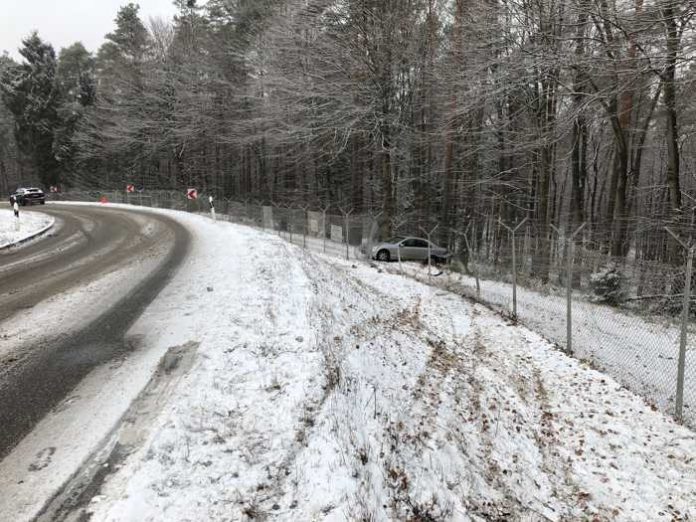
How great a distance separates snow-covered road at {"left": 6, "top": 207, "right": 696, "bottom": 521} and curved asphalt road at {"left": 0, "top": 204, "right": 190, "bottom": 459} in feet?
1.91

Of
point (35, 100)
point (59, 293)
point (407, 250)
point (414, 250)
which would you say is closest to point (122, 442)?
point (59, 293)

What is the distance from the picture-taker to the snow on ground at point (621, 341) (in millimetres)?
7913

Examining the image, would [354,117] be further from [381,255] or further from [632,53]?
[632,53]

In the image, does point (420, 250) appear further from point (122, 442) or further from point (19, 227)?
point (122, 442)

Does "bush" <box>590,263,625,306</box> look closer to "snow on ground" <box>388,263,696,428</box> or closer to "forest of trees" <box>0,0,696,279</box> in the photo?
"snow on ground" <box>388,263,696,428</box>

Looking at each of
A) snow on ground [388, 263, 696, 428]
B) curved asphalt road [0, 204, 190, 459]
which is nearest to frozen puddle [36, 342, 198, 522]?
curved asphalt road [0, 204, 190, 459]

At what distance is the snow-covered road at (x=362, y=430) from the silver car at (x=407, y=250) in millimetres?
12643

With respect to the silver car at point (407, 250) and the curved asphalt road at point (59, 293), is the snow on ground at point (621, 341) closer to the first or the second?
the silver car at point (407, 250)

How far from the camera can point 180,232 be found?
18.0m

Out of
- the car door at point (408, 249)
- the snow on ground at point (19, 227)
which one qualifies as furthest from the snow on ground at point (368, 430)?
the car door at point (408, 249)

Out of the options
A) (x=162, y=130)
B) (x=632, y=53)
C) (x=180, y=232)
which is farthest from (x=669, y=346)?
(x=162, y=130)

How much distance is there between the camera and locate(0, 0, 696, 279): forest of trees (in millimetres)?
12477

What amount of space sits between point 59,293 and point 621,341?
460 inches

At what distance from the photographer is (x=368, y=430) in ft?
16.5
